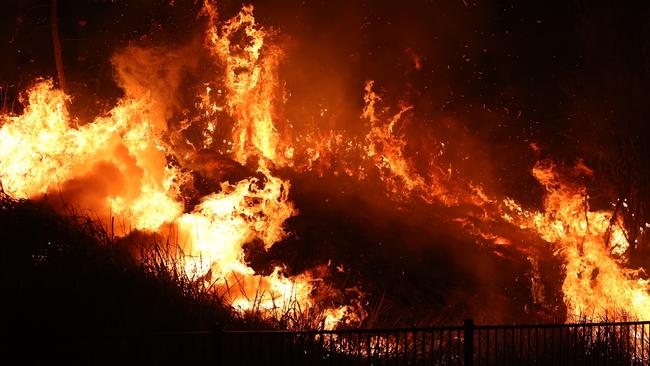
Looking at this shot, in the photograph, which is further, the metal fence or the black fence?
the metal fence

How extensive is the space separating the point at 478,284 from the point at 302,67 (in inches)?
268

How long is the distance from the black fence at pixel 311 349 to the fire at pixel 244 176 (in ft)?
4.07

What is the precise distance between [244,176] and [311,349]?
5.54m

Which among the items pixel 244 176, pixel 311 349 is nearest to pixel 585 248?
pixel 244 176

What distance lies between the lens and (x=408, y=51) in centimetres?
1609

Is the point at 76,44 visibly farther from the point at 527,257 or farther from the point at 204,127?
the point at 527,257

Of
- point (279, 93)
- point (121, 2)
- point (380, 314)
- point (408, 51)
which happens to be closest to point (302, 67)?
point (279, 93)

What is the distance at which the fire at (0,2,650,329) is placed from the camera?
35.3 ft

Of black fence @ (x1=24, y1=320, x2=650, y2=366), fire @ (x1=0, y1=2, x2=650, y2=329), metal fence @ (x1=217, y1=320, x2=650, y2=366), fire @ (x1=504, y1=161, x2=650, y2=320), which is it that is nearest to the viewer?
black fence @ (x1=24, y1=320, x2=650, y2=366)

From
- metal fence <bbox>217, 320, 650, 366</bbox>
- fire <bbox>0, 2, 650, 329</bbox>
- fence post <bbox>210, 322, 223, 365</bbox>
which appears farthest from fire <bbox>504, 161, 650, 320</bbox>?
fence post <bbox>210, 322, 223, 365</bbox>

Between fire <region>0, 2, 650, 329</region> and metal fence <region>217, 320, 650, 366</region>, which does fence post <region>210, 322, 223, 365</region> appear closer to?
metal fence <region>217, 320, 650, 366</region>

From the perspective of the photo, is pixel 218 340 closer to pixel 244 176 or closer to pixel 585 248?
pixel 244 176

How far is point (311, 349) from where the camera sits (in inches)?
283

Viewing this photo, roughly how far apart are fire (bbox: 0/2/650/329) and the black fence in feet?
4.07
